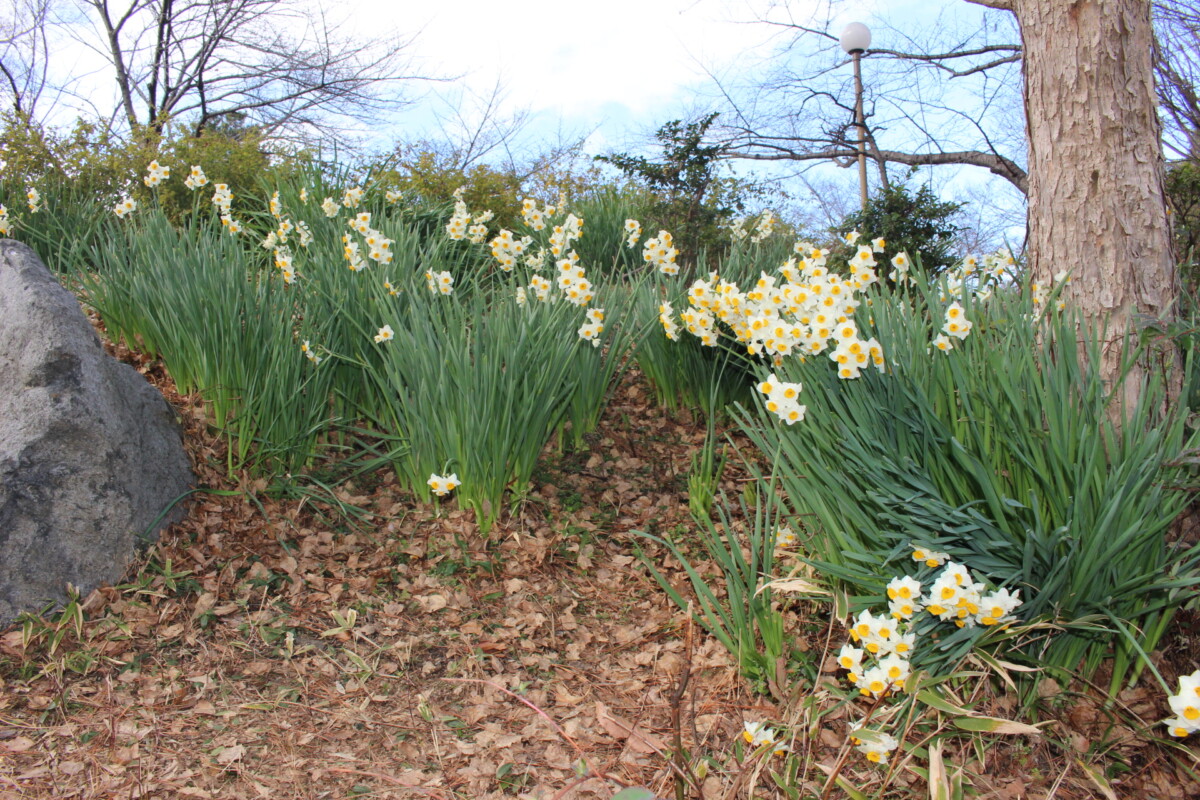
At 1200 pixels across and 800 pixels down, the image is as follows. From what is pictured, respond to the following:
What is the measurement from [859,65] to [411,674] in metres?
11.4

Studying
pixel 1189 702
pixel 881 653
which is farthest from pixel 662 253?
pixel 1189 702

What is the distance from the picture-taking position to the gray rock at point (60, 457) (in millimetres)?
2930

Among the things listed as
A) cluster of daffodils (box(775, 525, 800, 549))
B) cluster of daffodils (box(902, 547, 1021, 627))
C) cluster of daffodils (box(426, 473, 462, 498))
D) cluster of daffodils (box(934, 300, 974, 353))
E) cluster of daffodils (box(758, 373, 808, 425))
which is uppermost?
cluster of daffodils (box(934, 300, 974, 353))

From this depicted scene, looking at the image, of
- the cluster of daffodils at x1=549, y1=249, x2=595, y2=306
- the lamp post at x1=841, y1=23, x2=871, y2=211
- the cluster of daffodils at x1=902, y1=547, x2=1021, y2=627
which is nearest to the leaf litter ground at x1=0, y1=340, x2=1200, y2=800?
the cluster of daffodils at x1=902, y1=547, x2=1021, y2=627

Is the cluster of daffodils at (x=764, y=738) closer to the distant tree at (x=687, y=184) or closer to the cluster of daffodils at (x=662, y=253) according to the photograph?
the cluster of daffodils at (x=662, y=253)

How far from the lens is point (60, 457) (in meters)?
3.02

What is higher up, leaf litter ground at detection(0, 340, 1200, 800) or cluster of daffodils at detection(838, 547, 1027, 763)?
cluster of daffodils at detection(838, 547, 1027, 763)

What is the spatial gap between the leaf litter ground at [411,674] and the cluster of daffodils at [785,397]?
764mm

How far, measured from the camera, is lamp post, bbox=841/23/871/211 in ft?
37.3

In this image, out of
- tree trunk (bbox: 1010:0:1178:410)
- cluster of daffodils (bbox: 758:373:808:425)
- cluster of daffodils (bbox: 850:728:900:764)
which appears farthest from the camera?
tree trunk (bbox: 1010:0:1178:410)

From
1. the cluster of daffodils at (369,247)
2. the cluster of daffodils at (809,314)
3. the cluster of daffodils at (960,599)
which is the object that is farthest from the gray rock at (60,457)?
the cluster of daffodils at (960,599)

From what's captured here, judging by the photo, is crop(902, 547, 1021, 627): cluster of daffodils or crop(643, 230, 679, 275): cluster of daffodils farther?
crop(643, 230, 679, 275): cluster of daffodils

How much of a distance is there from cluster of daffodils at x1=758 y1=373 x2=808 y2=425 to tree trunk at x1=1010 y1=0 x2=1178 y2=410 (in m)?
1.18

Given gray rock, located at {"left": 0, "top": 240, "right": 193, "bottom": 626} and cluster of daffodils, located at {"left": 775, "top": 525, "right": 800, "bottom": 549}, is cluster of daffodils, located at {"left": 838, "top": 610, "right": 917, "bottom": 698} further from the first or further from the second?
gray rock, located at {"left": 0, "top": 240, "right": 193, "bottom": 626}
